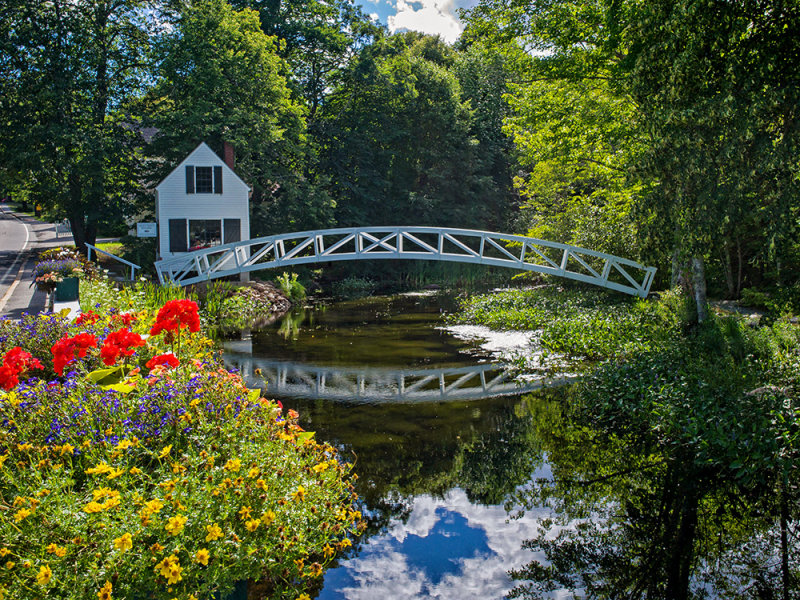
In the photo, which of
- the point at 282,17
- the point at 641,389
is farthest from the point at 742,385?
the point at 282,17

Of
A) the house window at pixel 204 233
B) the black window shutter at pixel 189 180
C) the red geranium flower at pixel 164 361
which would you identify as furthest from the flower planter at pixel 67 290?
the black window shutter at pixel 189 180

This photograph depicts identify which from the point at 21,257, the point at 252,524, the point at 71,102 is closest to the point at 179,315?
the point at 252,524

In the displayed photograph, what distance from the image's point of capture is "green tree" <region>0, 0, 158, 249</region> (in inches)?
974

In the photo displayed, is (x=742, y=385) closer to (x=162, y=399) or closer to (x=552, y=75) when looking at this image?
(x=162, y=399)

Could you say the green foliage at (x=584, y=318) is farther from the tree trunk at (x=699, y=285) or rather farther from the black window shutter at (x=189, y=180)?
the black window shutter at (x=189, y=180)

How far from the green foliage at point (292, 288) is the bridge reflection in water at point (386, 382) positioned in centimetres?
1140

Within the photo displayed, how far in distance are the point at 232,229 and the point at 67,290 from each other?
33.5 feet

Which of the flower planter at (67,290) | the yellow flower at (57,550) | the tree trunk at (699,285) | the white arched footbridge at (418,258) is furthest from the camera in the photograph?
the white arched footbridge at (418,258)

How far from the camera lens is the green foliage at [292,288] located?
25.4 m

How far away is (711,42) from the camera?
395 inches

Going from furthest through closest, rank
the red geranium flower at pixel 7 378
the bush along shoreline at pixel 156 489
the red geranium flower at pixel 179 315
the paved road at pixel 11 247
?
the paved road at pixel 11 247, the red geranium flower at pixel 179 315, the red geranium flower at pixel 7 378, the bush along shoreline at pixel 156 489

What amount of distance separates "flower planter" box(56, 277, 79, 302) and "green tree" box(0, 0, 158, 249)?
1191cm

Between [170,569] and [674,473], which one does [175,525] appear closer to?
[170,569]

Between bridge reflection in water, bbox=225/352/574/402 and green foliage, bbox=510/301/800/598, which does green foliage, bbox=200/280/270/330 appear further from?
green foliage, bbox=510/301/800/598
